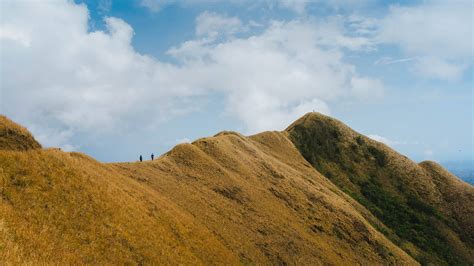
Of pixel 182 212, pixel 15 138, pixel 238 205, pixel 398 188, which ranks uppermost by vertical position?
pixel 15 138

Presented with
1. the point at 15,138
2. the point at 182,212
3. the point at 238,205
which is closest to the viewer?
the point at 15,138

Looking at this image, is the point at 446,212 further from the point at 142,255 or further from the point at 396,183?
the point at 142,255

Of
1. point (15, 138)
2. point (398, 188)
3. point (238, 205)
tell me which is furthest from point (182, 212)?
point (398, 188)

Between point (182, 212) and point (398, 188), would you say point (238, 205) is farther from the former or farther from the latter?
point (398, 188)


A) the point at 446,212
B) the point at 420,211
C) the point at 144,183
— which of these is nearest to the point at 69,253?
the point at 144,183

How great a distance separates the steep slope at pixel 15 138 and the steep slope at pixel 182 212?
4.09 feet

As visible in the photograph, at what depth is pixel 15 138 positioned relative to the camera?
102ft

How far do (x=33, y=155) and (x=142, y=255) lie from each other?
1245 centimetres

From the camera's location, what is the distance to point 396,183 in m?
95.8

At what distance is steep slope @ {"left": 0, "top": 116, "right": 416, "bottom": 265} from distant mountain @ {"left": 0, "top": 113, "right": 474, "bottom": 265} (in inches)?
5.4

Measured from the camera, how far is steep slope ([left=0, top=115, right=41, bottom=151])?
30328 millimetres

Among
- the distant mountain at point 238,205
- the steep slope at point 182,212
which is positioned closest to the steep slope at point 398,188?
the distant mountain at point 238,205

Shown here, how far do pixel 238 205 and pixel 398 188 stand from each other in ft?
197

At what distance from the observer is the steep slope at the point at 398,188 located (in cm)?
7844
